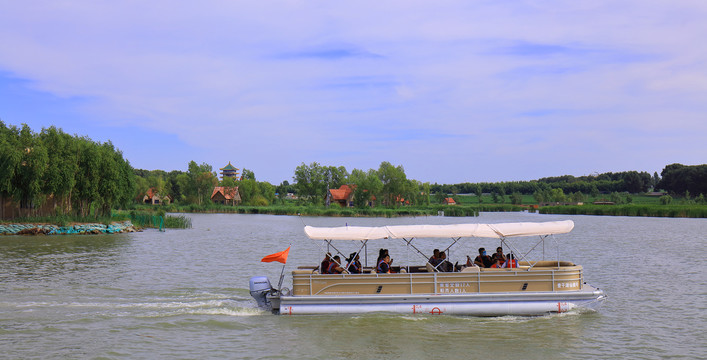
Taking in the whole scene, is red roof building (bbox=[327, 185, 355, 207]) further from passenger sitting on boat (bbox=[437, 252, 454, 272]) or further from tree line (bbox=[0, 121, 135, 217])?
passenger sitting on boat (bbox=[437, 252, 454, 272])

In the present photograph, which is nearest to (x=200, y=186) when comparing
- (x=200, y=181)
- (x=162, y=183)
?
(x=200, y=181)

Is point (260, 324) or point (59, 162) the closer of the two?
point (260, 324)

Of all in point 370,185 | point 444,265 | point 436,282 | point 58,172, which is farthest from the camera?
point 370,185

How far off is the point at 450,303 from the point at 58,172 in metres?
38.6

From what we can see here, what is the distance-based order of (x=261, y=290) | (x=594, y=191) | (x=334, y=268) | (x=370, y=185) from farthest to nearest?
(x=594, y=191) → (x=370, y=185) → (x=261, y=290) → (x=334, y=268)

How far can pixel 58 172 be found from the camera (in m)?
44.2

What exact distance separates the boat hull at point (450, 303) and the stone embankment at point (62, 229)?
36.0 meters

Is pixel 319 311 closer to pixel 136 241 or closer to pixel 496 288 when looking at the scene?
pixel 496 288

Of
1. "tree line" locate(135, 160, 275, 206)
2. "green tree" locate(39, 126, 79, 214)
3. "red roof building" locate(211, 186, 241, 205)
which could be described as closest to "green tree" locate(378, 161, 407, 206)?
"tree line" locate(135, 160, 275, 206)

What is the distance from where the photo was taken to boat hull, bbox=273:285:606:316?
52.5 feet

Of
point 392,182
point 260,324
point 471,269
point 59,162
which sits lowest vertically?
point 260,324

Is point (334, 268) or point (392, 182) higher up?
point (392, 182)

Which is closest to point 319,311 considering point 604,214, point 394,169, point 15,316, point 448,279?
point 448,279

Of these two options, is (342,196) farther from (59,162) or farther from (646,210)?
(59,162)
